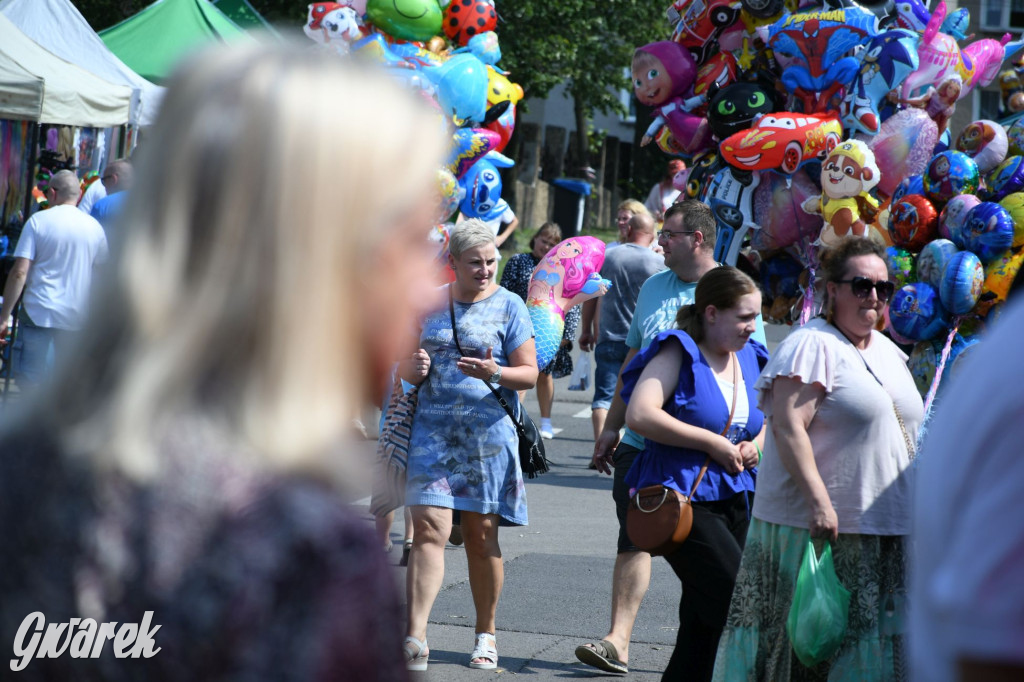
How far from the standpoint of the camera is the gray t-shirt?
9367 millimetres

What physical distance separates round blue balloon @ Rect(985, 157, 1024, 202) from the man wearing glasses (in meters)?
3.10

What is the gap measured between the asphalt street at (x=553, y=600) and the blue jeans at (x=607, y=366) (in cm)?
76

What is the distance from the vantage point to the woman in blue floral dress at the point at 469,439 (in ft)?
17.5

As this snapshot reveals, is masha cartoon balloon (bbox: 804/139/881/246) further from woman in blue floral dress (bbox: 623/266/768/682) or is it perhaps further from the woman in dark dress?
woman in blue floral dress (bbox: 623/266/768/682)

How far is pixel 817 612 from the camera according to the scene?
3.84 meters

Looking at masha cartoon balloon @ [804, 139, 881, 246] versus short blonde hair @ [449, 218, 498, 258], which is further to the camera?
masha cartoon balloon @ [804, 139, 881, 246]

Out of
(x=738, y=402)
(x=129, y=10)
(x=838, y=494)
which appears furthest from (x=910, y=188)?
(x=129, y=10)

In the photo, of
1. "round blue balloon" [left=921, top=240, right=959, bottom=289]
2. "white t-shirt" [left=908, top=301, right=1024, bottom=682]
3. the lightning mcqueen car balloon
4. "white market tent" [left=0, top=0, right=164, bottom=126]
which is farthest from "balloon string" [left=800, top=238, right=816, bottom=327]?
"white t-shirt" [left=908, top=301, right=1024, bottom=682]

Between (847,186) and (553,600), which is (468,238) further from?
(847,186)

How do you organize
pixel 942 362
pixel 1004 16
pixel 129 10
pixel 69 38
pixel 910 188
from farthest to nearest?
pixel 1004 16 < pixel 129 10 < pixel 69 38 < pixel 910 188 < pixel 942 362

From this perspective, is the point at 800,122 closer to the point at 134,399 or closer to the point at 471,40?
the point at 471,40

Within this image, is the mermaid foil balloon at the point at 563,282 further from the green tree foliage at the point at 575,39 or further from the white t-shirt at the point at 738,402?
the green tree foliage at the point at 575,39

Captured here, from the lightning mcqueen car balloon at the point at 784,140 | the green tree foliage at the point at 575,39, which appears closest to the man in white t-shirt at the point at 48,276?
the lightning mcqueen car balloon at the point at 784,140

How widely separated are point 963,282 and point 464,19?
4.70 m
